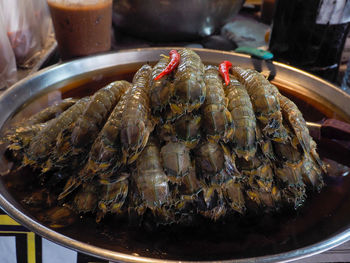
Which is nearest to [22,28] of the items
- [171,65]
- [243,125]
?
[171,65]

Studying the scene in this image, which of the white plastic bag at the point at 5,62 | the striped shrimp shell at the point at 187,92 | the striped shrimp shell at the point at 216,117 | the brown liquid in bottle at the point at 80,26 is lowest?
the white plastic bag at the point at 5,62

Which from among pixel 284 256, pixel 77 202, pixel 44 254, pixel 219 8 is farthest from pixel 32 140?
pixel 219 8

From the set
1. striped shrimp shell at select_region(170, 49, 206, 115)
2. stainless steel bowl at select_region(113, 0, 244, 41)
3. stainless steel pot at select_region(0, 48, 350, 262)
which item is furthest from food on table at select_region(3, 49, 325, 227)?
stainless steel bowl at select_region(113, 0, 244, 41)

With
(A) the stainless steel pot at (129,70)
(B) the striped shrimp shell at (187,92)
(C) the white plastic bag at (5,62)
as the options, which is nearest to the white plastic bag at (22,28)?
(C) the white plastic bag at (5,62)

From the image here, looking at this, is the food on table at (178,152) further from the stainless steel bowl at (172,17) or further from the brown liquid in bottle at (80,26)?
the stainless steel bowl at (172,17)

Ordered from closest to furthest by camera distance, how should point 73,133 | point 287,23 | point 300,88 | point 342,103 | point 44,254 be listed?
point 73,133
point 44,254
point 342,103
point 300,88
point 287,23

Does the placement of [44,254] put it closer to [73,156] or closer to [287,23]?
[73,156]

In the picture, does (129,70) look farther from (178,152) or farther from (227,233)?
(227,233)
